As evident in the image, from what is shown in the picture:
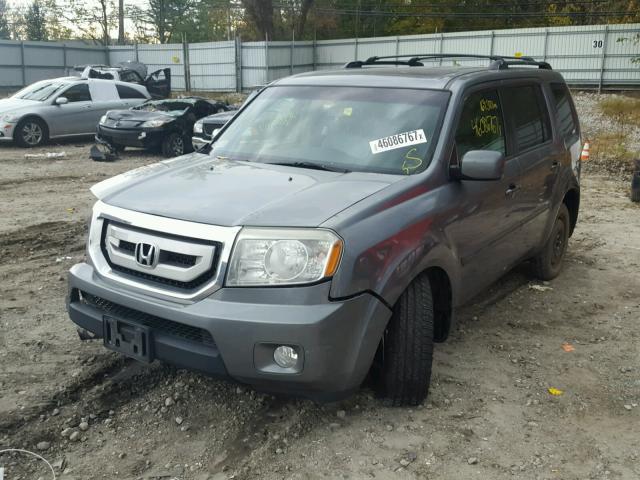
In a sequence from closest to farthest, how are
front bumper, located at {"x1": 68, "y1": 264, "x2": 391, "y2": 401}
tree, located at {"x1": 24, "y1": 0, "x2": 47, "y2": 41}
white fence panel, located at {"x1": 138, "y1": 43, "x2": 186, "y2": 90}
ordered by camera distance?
front bumper, located at {"x1": 68, "y1": 264, "x2": 391, "y2": 401}
white fence panel, located at {"x1": 138, "y1": 43, "x2": 186, "y2": 90}
tree, located at {"x1": 24, "y1": 0, "x2": 47, "y2": 41}

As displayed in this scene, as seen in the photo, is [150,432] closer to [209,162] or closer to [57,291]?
[209,162]

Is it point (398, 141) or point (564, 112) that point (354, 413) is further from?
point (564, 112)

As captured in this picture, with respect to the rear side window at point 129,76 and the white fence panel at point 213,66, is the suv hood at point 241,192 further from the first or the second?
the white fence panel at point 213,66

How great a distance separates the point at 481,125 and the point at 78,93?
1362 cm

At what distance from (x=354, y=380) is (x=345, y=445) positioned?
384mm

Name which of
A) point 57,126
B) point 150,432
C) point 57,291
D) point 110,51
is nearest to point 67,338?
point 57,291

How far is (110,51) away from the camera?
116 feet

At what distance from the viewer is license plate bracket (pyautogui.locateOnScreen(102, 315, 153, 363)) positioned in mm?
3283

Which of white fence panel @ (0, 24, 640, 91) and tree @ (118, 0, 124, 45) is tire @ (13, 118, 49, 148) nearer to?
white fence panel @ (0, 24, 640, 91)

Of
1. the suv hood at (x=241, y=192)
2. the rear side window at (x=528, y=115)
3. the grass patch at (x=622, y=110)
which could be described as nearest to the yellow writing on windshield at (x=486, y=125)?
the rear side window at (x=528, y=115)

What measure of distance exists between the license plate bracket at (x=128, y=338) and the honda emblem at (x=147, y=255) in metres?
0.30

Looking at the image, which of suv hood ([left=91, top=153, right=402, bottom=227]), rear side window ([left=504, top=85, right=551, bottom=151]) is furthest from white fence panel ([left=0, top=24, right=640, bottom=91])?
suv hood ([left=91, top=153, right=402, bottom=227])

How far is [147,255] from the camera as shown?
3301 millimetres

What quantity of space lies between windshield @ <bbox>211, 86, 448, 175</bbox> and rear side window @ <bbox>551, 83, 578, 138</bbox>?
78.5 inches
